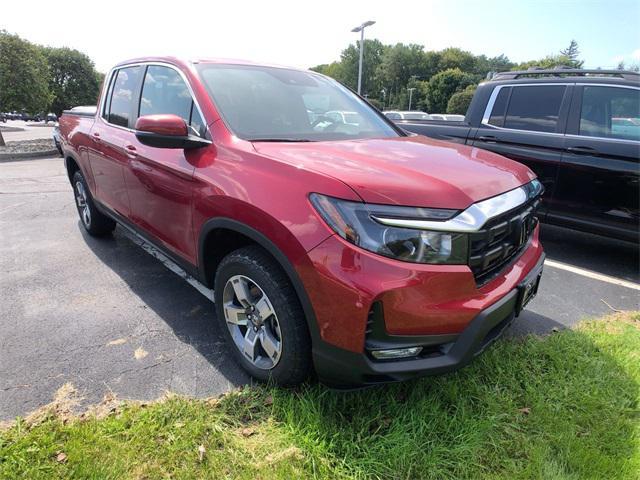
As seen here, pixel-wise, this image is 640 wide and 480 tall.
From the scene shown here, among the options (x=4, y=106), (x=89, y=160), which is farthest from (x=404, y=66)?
(x=89, y=160)

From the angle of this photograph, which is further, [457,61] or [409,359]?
[457,61]

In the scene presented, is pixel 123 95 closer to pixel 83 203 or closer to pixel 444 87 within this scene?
pixel 83 203

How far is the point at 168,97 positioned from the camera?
2.95 m

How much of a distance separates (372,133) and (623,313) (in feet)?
8.11

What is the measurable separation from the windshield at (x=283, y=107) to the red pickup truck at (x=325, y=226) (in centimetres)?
1

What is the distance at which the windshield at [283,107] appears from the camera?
2.53 m

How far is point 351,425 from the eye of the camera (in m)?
2.09

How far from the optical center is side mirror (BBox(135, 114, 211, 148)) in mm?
2318

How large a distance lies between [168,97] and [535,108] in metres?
3.86

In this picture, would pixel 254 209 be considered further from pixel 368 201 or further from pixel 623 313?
pixel 623 313

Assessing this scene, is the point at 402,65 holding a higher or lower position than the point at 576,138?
higher

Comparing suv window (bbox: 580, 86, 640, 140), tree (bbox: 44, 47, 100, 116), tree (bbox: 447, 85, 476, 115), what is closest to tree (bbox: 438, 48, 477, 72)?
tree (bbox: 447, 85, 476, 115)

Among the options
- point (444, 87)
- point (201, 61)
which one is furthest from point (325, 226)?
point (444, 87)

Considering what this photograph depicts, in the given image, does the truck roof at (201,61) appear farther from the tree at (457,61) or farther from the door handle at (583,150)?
the tree at (457,61)
